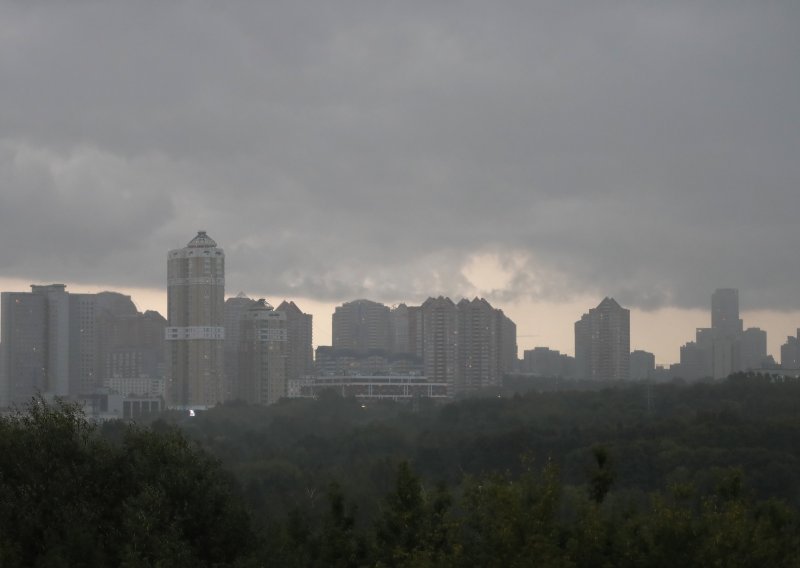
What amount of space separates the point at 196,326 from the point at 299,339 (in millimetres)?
41933

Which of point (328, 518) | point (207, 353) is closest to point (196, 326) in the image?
point (207, 353)

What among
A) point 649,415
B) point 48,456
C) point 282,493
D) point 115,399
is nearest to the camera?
point 48,456

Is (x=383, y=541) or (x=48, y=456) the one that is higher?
(x=48, y=456)

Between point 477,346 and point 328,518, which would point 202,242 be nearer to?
point 477,346

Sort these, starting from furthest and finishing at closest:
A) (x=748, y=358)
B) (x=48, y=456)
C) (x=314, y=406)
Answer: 1. (x=748, y=358)
2. (x=314, y=406)
3. (x=48, y=456)

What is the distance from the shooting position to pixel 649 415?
302 ft

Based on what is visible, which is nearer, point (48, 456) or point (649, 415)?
point (48, 456)

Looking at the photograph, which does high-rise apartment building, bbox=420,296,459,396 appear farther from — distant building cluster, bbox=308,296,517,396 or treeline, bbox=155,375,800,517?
treeline, bbox=155,375,800,517

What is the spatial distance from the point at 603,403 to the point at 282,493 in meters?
44.1

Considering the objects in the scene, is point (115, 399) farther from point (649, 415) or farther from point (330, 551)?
point (330, 551)

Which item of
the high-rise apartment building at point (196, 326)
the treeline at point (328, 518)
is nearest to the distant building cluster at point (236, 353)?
the high-rise apartment building at point (196, 326)

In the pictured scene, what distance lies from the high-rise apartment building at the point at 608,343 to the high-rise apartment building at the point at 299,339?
38935mm

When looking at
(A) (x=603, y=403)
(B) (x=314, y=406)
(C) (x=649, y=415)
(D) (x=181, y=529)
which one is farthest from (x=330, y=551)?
(B) (x=314, y=406)

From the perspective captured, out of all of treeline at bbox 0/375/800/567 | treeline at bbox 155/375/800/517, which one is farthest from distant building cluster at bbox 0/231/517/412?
treeline at bbox 0/375/800/567
